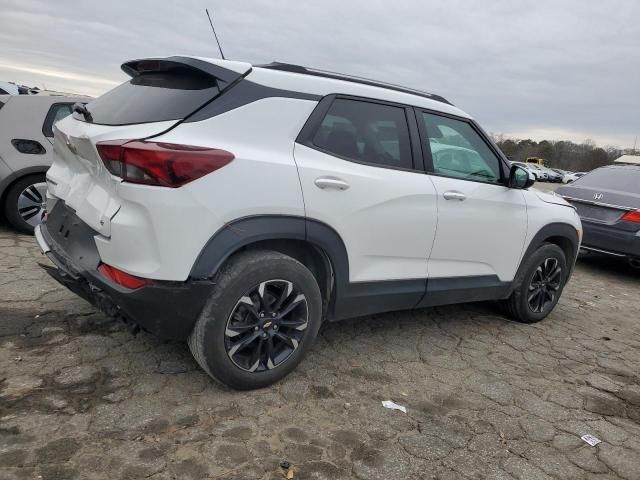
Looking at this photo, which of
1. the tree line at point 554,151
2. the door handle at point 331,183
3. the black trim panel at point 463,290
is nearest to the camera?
the door handle at point 331,183

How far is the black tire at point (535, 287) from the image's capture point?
4.54 meters

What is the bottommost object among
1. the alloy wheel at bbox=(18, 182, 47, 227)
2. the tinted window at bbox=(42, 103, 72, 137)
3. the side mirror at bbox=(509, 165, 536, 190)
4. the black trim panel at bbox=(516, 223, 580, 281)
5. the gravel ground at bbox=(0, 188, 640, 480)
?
the gravel ground at bbox=(0, 188, 640, 480)

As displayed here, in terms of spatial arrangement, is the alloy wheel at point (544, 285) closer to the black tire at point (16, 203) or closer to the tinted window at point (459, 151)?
the tinted window at point (459, 151)

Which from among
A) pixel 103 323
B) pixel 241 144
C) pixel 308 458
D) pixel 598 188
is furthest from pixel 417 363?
pixel 598 188

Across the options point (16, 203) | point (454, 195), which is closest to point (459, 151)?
point (454, 195)

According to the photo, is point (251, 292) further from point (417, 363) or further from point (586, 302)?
point (586, 302)

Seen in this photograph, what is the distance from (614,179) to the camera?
24.8ft

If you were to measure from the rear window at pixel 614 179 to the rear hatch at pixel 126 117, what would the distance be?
631 centimetres

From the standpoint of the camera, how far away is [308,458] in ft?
8.25

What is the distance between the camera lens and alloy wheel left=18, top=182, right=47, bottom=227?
5602mm

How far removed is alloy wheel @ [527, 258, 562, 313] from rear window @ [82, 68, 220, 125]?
326 centimetres

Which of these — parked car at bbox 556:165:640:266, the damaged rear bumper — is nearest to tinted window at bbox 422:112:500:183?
the damaged rear bumper

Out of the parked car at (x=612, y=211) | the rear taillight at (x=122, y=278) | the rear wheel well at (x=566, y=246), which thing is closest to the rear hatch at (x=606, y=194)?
the parked car at (x=612, y=211)

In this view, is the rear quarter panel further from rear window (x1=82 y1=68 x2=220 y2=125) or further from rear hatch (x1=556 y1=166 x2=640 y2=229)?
rear hatch (x1=556 y1=166 x2=640 y2=229)
